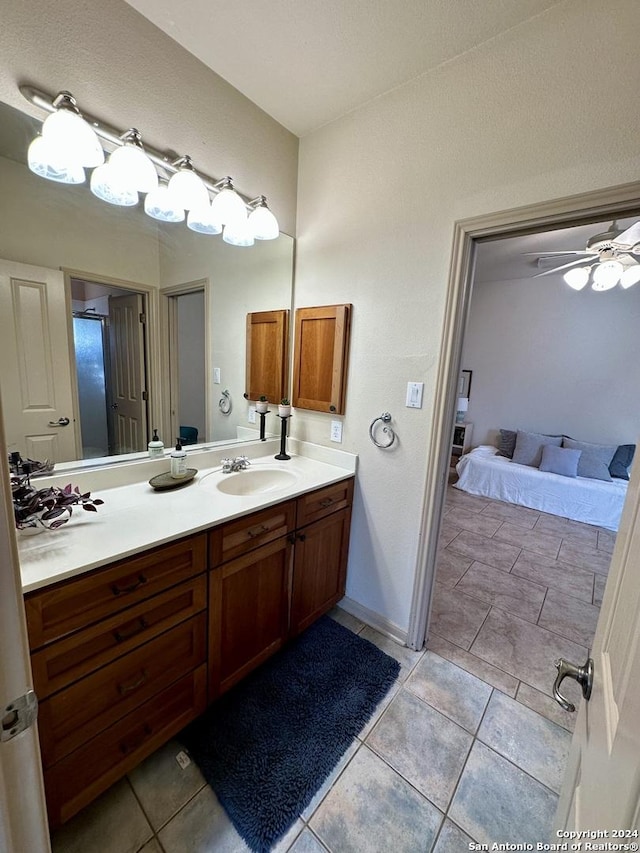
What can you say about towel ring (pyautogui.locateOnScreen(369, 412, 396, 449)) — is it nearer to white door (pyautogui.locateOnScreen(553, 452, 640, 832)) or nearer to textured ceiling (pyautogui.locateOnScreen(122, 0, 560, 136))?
white door (pyautogui.locateOnScreen(553, 452, 640, 832))

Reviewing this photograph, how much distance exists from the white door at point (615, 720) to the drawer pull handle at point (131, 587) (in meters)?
1.08

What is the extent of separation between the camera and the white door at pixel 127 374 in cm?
144

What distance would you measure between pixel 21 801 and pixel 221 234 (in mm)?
1978

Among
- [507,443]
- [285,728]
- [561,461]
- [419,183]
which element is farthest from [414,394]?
[507,443]

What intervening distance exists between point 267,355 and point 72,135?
1.19 m

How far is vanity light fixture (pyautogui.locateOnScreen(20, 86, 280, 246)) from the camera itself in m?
1.13

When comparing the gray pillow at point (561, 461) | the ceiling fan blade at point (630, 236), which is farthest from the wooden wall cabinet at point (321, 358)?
the gray pillow at point (561, 461)

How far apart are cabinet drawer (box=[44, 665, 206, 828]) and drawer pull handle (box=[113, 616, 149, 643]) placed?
0.28 meters

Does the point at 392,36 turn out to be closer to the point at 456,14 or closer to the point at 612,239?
the point at 456,14

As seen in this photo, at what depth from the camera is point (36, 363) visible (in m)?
1.22

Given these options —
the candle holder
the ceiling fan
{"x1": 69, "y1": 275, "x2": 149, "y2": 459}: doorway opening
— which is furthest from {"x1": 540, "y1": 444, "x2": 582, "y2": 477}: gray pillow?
{"x1": 69, "y1": 275, "x2": 149, "y2": 459}: doorway opening

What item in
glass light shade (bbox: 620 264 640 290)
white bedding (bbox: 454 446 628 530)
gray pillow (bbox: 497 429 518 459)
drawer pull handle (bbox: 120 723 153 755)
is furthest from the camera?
gray pillow (bbox: 497 429 518 459)

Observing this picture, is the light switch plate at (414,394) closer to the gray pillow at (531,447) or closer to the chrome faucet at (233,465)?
the chrome faucet at (233,465)

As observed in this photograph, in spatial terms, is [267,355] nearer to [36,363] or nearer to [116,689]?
[36,363]
